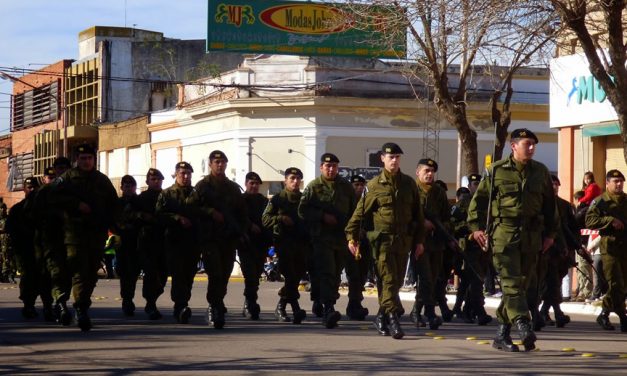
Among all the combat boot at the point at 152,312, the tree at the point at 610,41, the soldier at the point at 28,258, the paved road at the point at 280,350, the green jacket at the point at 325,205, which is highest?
the tree at the point at 610,41

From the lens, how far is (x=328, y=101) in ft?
131

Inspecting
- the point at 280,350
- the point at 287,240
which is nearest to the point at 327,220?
the point at 287,240

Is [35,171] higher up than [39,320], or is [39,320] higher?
[35,171]

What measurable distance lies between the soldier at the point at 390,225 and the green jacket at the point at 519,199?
1462mm

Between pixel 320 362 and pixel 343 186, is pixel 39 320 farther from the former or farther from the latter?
pixel 320 362

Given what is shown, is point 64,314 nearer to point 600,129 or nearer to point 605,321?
point 605,321

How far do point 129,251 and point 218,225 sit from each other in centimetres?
316

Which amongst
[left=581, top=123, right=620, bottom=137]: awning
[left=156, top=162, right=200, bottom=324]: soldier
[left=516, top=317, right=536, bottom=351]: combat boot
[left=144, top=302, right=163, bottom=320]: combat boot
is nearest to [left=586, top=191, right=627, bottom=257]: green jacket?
[left=516, top=317, right=536, bottom=351]: combat boot

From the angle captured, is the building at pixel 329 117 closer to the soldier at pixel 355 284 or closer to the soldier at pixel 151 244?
the soldier at pixel 151 244

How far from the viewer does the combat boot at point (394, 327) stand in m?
13.8

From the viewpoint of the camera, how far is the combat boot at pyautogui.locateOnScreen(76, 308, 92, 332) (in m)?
14.5

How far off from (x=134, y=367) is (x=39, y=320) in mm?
6044

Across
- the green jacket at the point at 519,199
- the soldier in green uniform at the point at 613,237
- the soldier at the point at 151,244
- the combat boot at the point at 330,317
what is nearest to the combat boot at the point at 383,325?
the combat boot at the point at 330,317

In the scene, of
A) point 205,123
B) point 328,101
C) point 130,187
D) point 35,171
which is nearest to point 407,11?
point 130,187
